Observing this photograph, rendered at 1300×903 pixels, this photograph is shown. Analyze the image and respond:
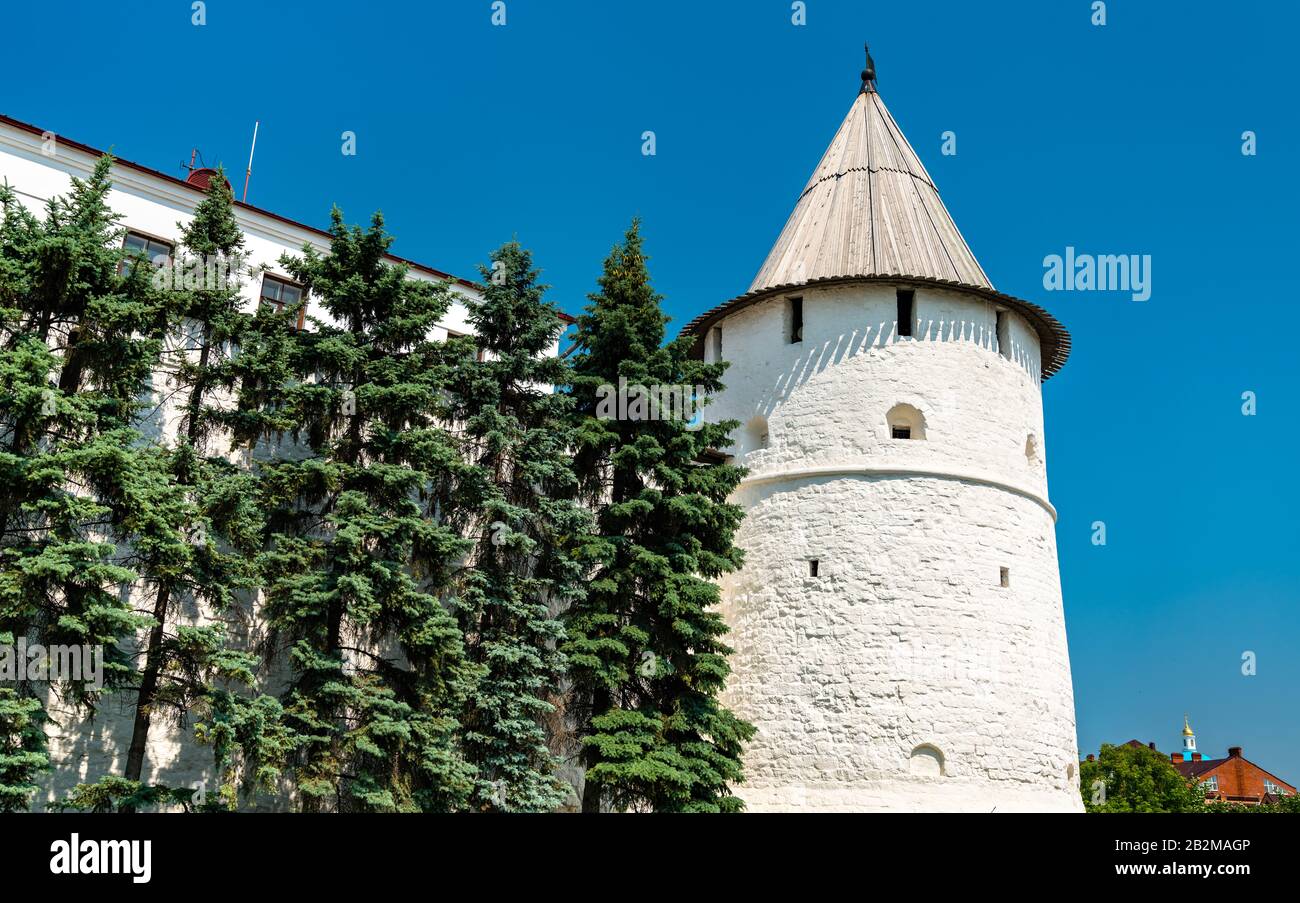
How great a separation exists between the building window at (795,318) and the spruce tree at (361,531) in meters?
8.03

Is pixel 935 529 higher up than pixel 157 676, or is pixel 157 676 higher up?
pixel 935 529

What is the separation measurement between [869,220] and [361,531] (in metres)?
13.5

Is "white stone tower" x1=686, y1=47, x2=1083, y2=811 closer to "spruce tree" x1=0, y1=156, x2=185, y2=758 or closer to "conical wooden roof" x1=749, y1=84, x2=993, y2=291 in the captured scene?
"conical wooden roof" x1=749, y1=84, x2=993, y2=291

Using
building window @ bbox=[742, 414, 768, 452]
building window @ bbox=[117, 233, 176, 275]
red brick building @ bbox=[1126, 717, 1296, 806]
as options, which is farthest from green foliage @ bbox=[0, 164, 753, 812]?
red brick building @ bbox=[1126, 717, 1296, 806]

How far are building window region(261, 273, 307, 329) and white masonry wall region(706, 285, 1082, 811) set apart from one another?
340 inches

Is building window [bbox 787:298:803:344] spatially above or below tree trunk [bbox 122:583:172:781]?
above

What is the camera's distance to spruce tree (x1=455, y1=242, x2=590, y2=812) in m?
16.4

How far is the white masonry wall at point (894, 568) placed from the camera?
63.9 ft

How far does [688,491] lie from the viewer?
1944cm

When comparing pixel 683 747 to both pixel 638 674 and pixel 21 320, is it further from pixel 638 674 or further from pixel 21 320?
pixel 21 320

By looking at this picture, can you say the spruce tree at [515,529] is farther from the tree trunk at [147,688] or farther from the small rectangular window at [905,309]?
the small rectangular window at [905,309]
